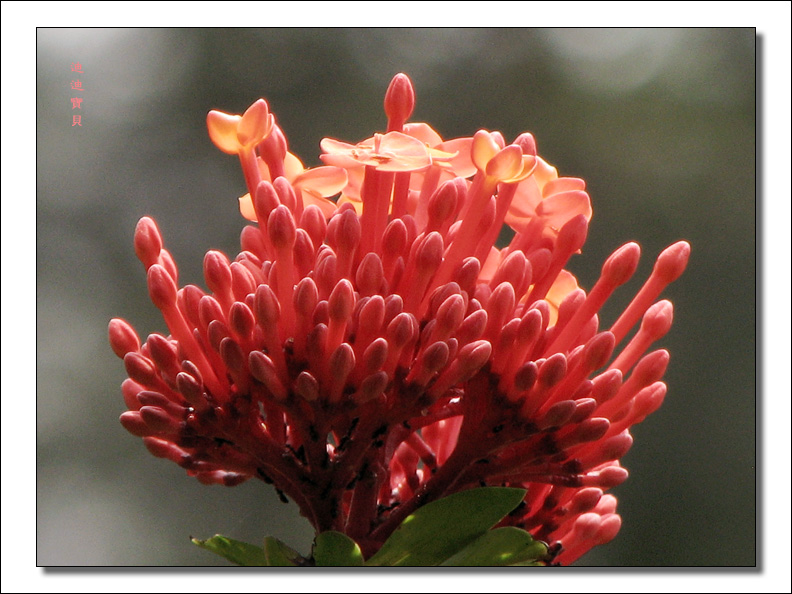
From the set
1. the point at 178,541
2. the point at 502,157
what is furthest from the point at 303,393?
the point at 178,541

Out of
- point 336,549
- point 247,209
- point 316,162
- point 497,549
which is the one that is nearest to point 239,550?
point 336,549

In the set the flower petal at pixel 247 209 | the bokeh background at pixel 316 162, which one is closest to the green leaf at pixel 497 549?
the flower petal at pixel 247 209

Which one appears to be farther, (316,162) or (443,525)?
(316,162)

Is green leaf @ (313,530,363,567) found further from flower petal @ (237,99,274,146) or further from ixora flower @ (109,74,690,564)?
flower petal @ (237,99,274,146)

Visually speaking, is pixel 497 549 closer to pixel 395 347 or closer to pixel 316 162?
pixel 395 347

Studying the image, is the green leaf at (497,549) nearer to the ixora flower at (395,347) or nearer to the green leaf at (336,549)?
the ixora flower at (395,347)

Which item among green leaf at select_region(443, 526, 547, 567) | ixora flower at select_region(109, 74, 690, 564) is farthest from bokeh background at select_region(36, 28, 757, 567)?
green leaf at select_region(443, 526, 547, 567)
